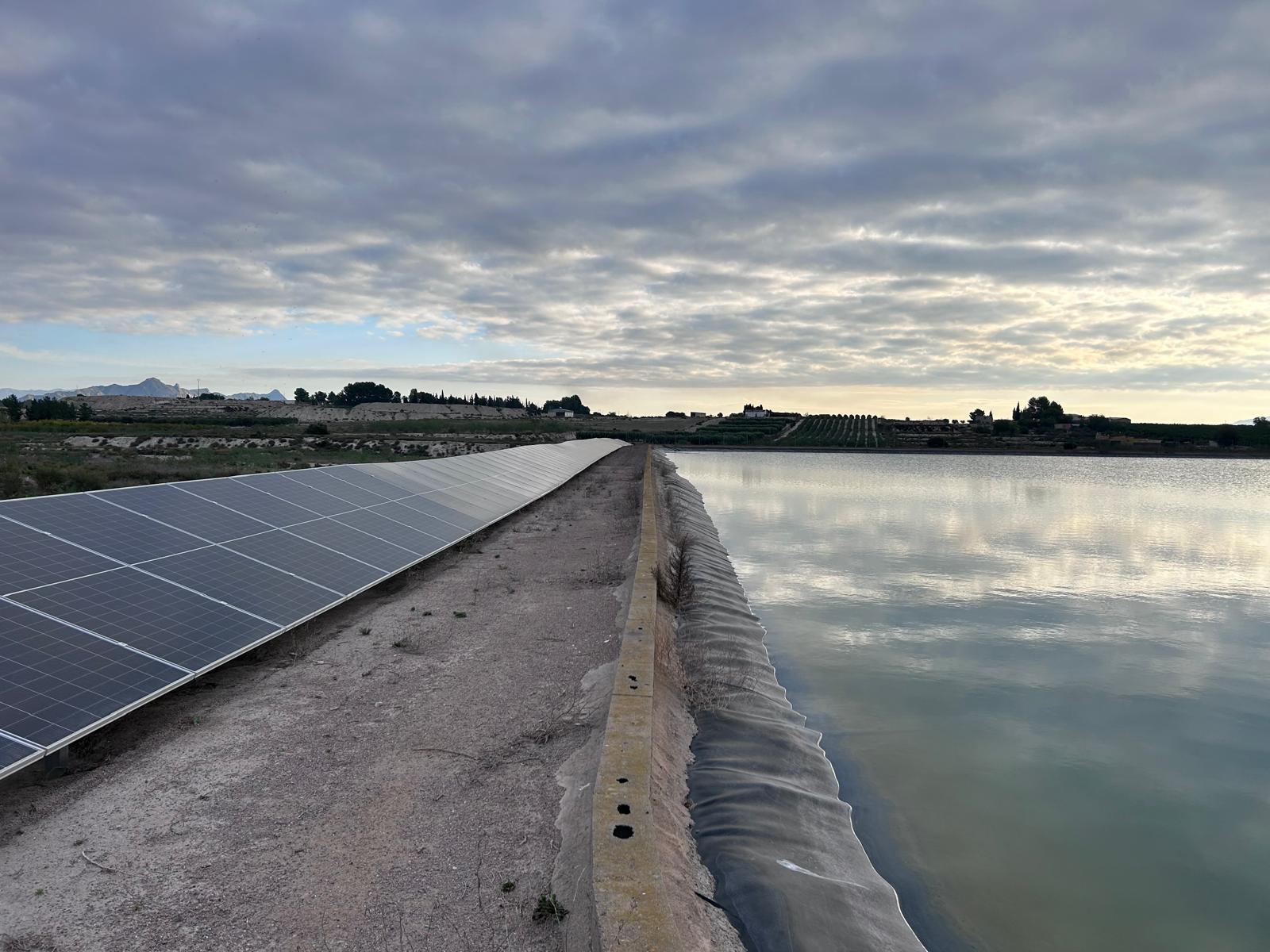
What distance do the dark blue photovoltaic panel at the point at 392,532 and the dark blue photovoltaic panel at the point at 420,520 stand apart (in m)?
0.31

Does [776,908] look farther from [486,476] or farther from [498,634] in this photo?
[486,476]

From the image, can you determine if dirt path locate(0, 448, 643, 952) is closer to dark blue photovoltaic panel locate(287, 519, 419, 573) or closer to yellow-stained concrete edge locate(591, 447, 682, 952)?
yellow-stained concrete edge locate(591, 447, 682, 952)

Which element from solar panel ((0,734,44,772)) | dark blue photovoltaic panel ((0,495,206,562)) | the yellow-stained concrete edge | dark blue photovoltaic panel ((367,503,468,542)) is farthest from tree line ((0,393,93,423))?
the yellow-stained concrete edge

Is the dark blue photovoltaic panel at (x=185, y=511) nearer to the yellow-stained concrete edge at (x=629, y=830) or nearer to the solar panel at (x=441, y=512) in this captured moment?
the solar panel at (x=441, y=512)

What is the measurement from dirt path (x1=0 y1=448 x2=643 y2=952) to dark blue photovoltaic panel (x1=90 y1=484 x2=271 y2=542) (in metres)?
2.56

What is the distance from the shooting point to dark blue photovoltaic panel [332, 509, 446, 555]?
14281 mm

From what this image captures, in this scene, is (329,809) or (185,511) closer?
(329,809)

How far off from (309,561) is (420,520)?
548 cm

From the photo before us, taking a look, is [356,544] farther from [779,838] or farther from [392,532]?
[779,838]

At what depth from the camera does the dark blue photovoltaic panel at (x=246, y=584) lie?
8930 millimetres

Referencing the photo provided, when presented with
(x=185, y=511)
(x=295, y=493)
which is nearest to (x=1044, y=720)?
(x=185, y=511)

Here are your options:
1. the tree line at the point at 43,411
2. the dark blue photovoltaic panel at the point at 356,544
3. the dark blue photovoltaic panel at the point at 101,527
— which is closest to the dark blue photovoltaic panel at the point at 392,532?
the dark blue photovoltaic panel at the point at 356,544

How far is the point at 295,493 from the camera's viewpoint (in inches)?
585

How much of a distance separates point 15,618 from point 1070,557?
1079 inches
